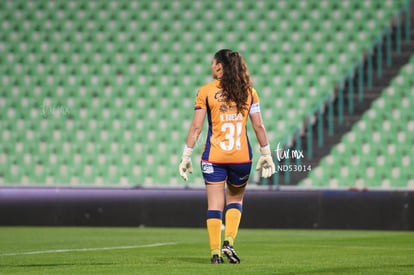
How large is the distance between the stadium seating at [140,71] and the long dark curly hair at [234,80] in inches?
305

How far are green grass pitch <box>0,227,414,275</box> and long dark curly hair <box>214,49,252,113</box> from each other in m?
1.17

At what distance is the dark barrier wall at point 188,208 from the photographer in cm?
1361

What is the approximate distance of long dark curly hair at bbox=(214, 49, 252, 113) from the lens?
670 cm

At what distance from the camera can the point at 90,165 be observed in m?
15.0

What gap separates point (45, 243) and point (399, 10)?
26.9 feet

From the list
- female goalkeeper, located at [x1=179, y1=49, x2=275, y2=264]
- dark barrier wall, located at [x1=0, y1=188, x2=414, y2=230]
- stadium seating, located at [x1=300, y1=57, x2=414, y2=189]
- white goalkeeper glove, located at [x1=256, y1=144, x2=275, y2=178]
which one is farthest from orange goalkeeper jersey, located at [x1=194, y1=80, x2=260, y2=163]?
stadium seating, located at [x1=300, y1=57, x2=414, y2=189]

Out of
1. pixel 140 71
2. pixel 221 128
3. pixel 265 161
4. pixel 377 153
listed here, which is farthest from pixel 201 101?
pixel 140 71

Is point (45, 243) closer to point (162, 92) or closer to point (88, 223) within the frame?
point (88, 223)

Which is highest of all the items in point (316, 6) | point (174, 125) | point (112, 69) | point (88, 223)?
point (316, 6)

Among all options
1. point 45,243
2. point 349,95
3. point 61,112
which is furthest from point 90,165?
point 45,243

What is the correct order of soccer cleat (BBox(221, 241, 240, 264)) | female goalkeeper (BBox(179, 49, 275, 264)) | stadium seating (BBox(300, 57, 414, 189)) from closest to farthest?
soccer cleat (BBox(221, 241, 240, 264))
female goalkeeper (BBox(179, 49, 275, 264))
stadium seating (BBox(300, 57, 414, 189))

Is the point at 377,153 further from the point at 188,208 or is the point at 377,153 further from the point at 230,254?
the point at 230,254

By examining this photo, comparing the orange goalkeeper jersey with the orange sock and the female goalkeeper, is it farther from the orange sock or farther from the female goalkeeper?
the orange sock

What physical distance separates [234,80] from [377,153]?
8.18 meters
